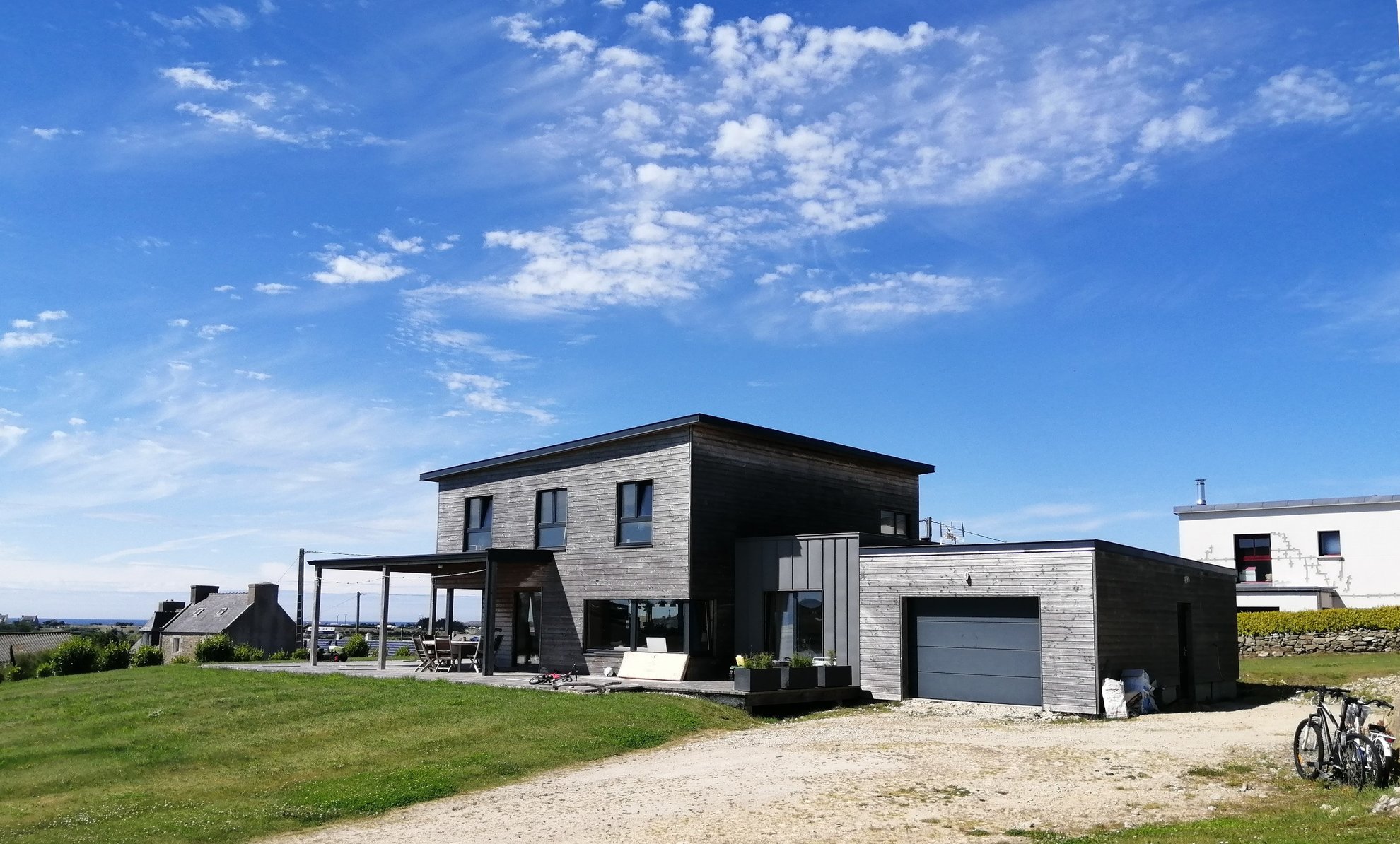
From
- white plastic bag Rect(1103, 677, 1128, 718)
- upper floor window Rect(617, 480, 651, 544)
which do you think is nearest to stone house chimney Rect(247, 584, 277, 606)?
upper floor window Rect(617, 480, 651, 544)

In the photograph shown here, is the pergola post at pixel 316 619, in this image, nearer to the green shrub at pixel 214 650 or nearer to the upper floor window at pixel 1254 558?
the green shrub at pixel 214 650

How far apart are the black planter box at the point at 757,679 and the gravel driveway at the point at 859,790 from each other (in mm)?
1968

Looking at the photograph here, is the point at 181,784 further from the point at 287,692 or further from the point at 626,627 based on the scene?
the point at 626,627

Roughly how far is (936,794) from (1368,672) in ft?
66.5

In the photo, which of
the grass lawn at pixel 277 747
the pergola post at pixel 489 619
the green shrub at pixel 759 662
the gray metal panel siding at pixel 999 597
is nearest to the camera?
the grass lawn at pixel 277 747

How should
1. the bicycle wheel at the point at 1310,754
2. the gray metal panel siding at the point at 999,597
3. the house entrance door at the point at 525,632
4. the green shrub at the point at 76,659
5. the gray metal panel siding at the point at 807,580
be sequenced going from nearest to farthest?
the bicycle wheel at the point at 1310,754, the gray metal panel siding at the point at 999,597, the gray metal panel siding at the point at 807,580, the house entrance door at the point at 525,632, the green shrub at the point at 76,659

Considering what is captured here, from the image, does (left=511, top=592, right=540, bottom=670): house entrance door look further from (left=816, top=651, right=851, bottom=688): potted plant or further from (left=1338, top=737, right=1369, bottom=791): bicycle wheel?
(left=1338, top=737, right=1369, bottom=791): bicycle wheel

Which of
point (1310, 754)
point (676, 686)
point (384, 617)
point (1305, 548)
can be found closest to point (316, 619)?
point (384, 617)

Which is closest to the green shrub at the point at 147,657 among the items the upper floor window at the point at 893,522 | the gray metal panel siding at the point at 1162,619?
the upper floor window at the point at 893,522

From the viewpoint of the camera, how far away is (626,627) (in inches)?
993

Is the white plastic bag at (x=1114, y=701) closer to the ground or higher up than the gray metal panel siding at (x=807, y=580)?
closer to the ground

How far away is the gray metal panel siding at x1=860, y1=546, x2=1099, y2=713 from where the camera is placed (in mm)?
19125

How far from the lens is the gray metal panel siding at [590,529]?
79.7 ft

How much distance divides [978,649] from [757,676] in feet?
13.9
